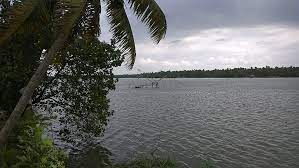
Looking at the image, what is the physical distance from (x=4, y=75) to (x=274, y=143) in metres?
22.7

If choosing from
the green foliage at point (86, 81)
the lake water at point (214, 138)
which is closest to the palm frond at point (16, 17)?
the green foliage at point (86, 81)

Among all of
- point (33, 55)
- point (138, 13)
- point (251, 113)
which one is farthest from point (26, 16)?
point (251, 113)

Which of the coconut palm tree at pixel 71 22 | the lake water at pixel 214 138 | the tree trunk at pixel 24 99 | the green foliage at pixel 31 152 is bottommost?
the lake water at pixel 214 138

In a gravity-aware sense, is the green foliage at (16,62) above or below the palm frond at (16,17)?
below

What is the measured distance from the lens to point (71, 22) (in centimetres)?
1150

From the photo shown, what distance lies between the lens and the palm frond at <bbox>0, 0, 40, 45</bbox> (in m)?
11.9

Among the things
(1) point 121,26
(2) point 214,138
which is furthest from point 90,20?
(2) point 214,138

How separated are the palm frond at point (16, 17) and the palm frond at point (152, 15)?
348cm

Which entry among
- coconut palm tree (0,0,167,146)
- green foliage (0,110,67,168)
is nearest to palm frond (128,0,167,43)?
coconut palm tree (0,0,167,146)

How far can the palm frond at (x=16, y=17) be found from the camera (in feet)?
39.0

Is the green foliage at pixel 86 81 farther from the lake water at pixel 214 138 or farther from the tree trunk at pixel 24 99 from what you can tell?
the tree trunk at pixel 24 99

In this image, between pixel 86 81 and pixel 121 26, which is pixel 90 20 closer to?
pixel 121 26

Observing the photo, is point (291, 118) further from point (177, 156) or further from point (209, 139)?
point (177, 156)

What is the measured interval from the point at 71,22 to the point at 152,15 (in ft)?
10.9
